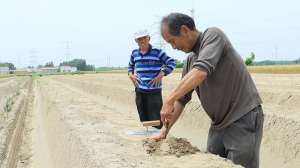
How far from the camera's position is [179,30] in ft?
11.4

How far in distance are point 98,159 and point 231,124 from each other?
5.43ft

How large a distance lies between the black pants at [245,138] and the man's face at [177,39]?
26.6 inches

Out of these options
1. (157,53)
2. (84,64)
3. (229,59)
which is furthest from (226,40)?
(84,64)

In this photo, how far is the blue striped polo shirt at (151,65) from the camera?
20.6 feet

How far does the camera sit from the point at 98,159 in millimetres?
4883

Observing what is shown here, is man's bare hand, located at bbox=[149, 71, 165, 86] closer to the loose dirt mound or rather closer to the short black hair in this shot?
the loose dirt mound

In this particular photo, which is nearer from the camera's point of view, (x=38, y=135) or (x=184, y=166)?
(x=184, y=166)

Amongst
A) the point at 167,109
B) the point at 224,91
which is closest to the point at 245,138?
the point at 224,91

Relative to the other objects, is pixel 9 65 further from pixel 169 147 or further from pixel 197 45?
pixel 197 45

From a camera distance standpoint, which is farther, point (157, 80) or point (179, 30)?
point (157, 80)

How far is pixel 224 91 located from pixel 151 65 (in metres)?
2.72

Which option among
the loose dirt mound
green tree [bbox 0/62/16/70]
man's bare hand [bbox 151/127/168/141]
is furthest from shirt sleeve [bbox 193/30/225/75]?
green tree [bbox 0/62/16/70]

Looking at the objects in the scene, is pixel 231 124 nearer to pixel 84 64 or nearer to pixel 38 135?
pixel 38 135

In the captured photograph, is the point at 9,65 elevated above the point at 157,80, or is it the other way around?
the point at 157,80
